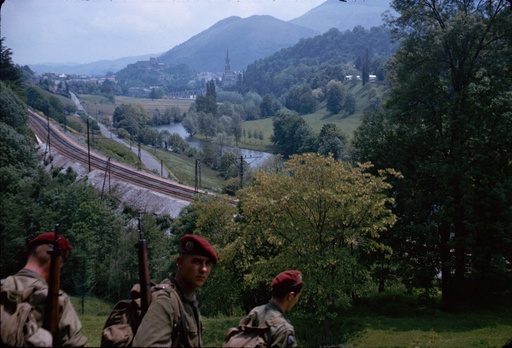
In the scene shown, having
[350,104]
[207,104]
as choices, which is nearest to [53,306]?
[350,104]

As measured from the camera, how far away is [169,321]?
3211 millimetres

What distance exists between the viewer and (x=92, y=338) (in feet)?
39.5

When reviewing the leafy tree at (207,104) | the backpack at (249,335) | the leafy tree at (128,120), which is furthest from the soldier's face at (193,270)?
the leafy tree at (207,104)

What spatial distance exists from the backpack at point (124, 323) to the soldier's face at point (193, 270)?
190 mm

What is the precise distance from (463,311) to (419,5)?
14.2 meters

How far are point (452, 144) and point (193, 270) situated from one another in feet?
64.0

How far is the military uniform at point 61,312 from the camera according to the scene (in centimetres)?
336

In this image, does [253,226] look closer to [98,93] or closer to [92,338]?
[92,338]

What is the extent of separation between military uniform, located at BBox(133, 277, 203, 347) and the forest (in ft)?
40.3

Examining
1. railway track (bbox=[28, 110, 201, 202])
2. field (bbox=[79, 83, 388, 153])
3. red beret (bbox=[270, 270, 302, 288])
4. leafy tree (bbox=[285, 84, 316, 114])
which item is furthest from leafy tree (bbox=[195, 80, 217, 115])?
red beret (bbox=[270, 270, 302, 288])

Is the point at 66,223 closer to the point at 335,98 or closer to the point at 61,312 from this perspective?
the point at 61,312

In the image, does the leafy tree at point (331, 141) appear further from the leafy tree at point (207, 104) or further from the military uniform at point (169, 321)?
the military uniform at point (169, 321)

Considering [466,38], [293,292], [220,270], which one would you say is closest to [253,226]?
[220,270]

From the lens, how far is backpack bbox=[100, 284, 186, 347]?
3451 millimetres
